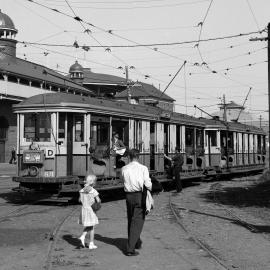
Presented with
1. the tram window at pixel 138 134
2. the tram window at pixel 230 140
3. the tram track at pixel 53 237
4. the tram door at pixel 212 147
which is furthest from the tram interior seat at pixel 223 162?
the tram track at pixel 53 237

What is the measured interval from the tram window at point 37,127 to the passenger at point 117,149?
7.52 feet

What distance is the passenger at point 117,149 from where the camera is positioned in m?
16.5

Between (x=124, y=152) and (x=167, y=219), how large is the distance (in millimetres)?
4730

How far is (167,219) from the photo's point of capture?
1240cm

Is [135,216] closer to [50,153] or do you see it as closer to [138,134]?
[50,153]

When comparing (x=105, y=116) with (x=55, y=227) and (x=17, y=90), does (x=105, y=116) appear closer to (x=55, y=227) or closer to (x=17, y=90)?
(x=55, y=227)

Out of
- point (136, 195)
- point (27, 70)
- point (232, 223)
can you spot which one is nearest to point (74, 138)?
point (232, 223)

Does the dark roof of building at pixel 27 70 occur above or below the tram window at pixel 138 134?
above

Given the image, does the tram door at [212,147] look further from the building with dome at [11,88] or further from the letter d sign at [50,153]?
the building with dome at [11,88]

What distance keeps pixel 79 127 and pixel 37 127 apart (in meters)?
1.23

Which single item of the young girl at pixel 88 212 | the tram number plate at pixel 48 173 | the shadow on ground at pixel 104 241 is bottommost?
the shadow on ground at pixel 104 241

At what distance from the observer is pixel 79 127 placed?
15.5m

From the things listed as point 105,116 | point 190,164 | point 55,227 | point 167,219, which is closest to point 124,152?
point 105,116

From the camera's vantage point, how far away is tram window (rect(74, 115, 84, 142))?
15438 millimetres
